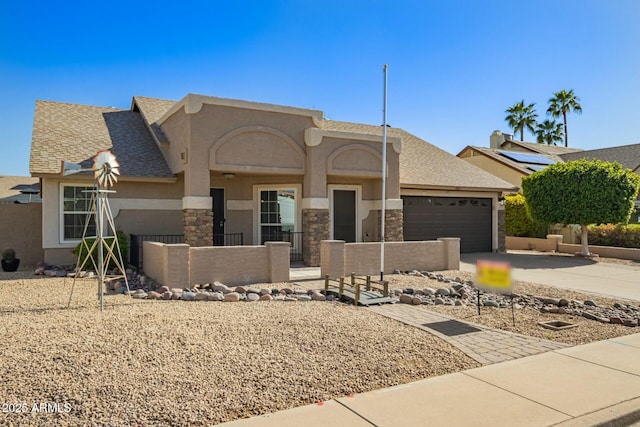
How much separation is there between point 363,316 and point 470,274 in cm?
674

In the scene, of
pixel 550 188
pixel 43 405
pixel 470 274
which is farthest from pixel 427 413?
pixel 550 188

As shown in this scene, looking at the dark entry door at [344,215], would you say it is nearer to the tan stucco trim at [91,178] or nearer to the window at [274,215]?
the window at [274,215]

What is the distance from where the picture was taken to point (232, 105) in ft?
44.4

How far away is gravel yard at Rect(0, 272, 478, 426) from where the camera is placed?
4.26m

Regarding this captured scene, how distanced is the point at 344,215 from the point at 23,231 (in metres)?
10.6

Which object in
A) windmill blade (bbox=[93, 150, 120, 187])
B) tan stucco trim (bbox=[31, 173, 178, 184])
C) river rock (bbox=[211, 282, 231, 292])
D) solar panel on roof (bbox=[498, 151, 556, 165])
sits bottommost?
river rock (bbox=[211, 282, 231, 292])

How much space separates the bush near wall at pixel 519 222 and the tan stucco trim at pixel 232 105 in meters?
13.6

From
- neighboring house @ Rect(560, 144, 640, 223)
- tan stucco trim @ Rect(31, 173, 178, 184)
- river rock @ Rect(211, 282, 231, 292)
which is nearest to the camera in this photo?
river rock @ Rect(211, 282, 231, 292)

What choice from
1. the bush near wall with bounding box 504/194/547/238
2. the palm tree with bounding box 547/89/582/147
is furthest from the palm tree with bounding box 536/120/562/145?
the bush near wall with bounding box 504/194/547/238

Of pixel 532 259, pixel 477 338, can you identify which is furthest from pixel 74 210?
pixel 532 259

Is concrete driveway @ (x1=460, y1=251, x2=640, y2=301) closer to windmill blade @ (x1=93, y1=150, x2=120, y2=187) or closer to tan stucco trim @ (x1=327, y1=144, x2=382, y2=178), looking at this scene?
tan stucco trim @ (x1=327, y1=144, x2=382, y2=178)

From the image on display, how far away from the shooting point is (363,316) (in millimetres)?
7965

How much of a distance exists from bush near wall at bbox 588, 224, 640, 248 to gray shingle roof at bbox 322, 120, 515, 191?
4.47m

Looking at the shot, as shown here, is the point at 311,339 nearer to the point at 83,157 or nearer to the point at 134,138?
the point at 83,157
